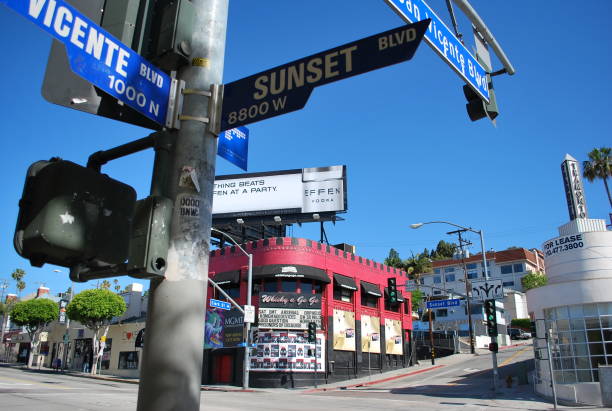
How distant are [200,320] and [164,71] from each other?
1.65 metres

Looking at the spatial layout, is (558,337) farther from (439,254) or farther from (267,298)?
(439,254)

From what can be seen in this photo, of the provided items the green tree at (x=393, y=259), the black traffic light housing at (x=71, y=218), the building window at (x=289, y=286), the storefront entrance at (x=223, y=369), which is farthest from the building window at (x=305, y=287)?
the green tree at (x=393, y=259)

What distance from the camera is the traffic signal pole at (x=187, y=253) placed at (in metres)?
2.36

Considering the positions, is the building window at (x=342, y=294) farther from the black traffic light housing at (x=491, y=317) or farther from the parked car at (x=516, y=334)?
the parked car at (x=516, y=334)

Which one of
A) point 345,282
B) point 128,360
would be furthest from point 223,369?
point 128,360

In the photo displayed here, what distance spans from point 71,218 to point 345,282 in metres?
37.6

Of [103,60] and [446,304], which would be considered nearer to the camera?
[103,60]

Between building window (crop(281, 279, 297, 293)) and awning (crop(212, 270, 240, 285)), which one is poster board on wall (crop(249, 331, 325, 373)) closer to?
building window (crop(281, 279, 297, 293))

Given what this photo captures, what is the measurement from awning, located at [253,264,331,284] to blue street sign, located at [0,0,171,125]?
3332 cm

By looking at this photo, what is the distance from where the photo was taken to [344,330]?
38.4 metres

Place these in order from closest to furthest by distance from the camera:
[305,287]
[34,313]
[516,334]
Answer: [305,287] < [34,313] < [516,334]

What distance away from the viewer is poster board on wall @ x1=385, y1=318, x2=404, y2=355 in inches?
1724

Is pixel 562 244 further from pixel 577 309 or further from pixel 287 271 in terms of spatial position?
pixel 287 271

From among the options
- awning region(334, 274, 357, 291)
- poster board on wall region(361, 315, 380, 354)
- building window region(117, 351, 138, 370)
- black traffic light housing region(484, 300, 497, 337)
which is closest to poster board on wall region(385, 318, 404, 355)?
poster board on wall region(361, 315, 380, 354)
